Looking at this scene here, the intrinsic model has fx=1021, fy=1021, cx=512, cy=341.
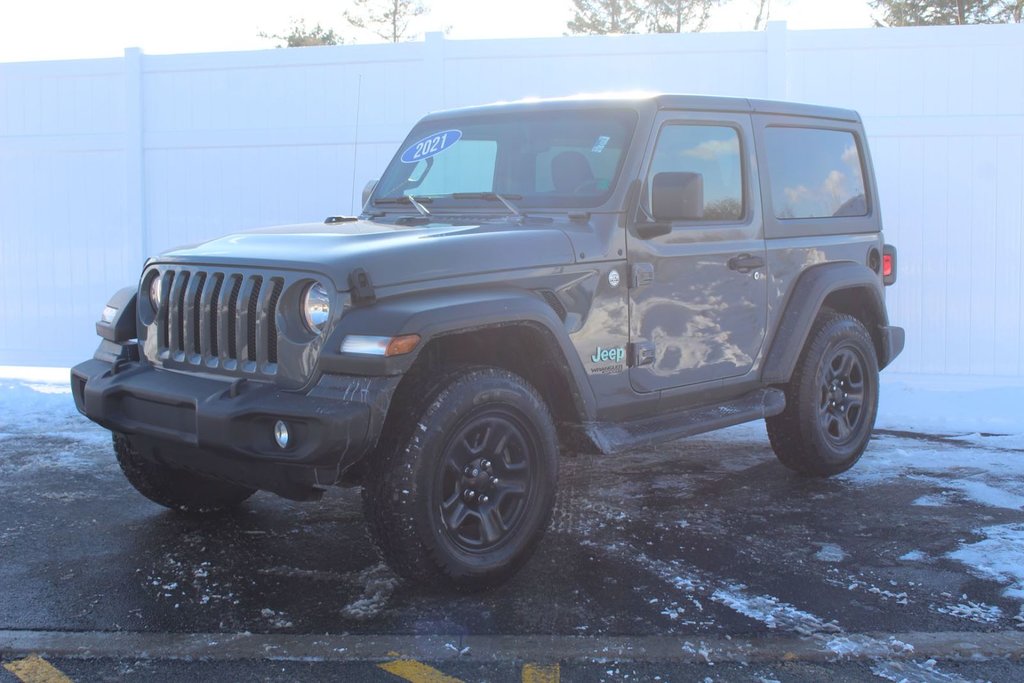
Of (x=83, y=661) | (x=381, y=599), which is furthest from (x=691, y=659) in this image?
(x=83, y=661)

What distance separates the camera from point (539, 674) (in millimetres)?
3295

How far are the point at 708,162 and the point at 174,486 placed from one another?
3.02m

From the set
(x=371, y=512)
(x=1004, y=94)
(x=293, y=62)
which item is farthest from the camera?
(x=293, y=62)

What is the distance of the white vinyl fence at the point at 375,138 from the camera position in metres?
8.20

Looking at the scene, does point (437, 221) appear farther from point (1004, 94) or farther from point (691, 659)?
point (1004, 94)

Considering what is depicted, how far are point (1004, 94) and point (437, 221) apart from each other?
18.5 feet

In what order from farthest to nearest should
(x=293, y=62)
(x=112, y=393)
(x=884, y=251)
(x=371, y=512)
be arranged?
(x=293, y=62) < (x=884, y=251) < (x=112, y=393) < (x=371, y=512)

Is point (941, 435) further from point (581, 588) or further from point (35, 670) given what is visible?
point (35, 670)

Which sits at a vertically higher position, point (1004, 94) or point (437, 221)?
point (1004, 94)

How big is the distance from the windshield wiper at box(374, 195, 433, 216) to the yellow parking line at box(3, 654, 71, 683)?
2.51 meters

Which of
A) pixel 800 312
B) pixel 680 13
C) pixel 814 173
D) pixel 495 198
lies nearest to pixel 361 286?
pixel 495 198

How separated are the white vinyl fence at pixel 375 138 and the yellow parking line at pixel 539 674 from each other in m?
5.16

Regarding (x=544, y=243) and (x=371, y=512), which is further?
(x=544, y=243)

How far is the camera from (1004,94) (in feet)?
26.6
